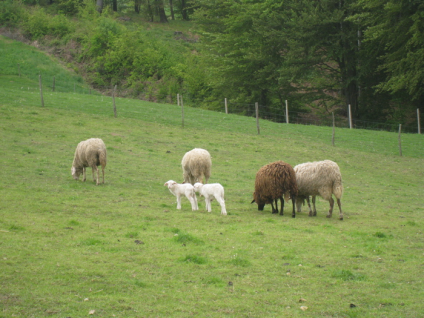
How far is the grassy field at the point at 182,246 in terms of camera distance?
21.4 feet

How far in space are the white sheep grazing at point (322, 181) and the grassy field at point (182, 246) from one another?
71 centimetres

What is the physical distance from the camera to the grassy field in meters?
6.51

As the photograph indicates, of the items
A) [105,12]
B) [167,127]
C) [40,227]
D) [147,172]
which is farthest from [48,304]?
[105,12]

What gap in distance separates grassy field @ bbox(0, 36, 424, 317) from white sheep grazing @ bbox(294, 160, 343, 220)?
0.71 m

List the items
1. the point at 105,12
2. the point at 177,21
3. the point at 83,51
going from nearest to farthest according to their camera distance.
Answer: the point at 83,51, the point at 105,12, the point at 177,21

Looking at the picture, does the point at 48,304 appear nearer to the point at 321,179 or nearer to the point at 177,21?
the point at 321,179

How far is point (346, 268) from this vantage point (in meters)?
8.16

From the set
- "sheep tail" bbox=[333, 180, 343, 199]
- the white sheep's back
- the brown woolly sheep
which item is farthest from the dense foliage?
the brown woolly sheep

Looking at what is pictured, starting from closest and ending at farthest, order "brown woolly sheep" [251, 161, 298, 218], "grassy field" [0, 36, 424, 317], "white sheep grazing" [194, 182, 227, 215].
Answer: "grassy field" [0, 36, 424, 317], "white sheep grazing" [194, 182, 227, 215], "brown woolly sheep" [251, 161, 298, 218]

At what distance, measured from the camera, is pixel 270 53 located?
42000mm

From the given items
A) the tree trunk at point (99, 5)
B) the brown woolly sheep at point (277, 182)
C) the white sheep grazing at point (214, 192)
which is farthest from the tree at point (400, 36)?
the tree trunk at point (99, 5)

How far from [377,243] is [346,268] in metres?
2.14

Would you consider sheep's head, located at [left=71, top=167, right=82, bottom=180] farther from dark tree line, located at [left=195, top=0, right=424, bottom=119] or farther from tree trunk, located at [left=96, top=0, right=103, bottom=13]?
tree trunk, located at [left=96, top=0, right=103, bottom=13]

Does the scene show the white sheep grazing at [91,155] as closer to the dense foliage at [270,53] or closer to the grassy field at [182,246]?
the grassy field at [182,246]
